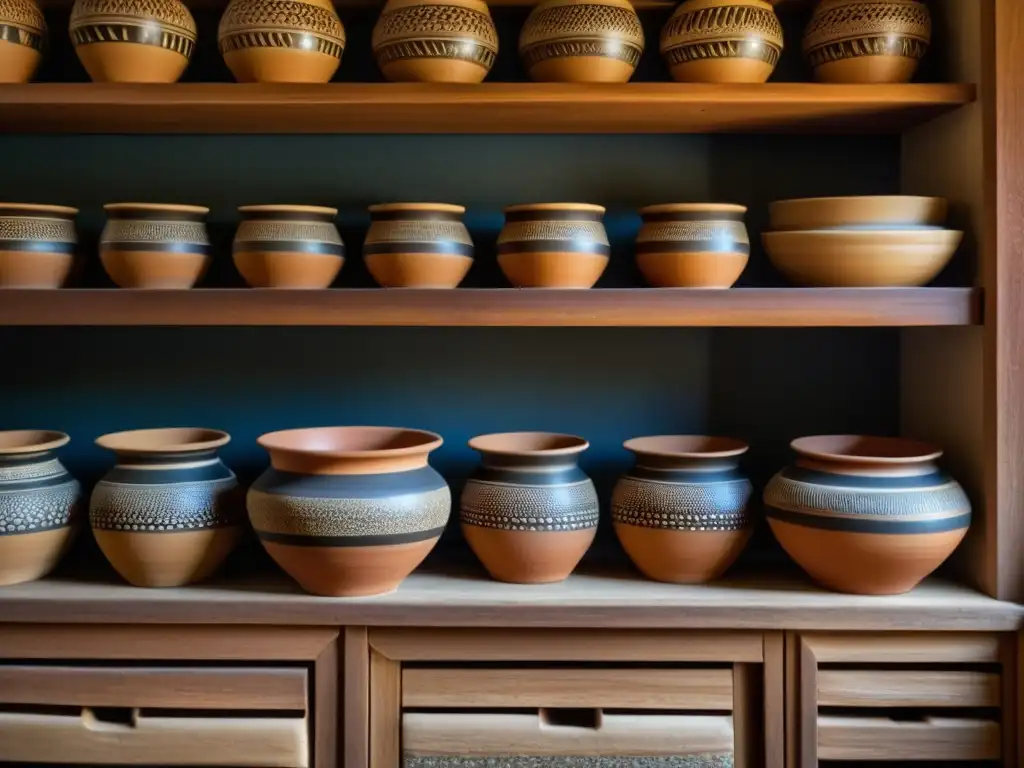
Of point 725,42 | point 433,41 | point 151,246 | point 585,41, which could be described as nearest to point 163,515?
point 151,246

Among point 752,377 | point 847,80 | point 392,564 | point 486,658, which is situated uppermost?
point 847,80

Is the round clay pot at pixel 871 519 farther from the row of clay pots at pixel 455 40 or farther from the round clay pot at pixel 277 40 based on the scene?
the round clay pot at pixel 277 40

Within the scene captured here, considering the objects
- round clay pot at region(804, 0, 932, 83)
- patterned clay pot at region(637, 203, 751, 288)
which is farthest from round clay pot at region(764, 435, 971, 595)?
round clay pot at region(804, 0, 932, 83)

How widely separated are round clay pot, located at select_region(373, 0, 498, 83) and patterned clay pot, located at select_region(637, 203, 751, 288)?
1.18 feet

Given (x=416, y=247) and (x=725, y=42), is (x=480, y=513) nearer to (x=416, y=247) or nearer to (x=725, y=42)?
(x=416, y=247)

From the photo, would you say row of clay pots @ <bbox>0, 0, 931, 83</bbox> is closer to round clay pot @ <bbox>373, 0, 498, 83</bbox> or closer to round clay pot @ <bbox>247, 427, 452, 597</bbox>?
round clay pot @ <bbox>373, 0, 498, 83</bbox>

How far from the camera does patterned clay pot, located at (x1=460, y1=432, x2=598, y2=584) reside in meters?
1.30

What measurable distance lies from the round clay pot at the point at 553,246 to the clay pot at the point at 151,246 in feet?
1.59

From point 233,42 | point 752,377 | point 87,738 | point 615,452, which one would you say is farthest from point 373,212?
point 87,738

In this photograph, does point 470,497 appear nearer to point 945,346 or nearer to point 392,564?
point 392,564

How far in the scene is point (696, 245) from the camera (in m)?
1.32

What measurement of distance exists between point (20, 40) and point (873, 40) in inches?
50.1

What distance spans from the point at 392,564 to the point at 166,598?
325 mm

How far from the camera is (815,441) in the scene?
1481 millimetres
